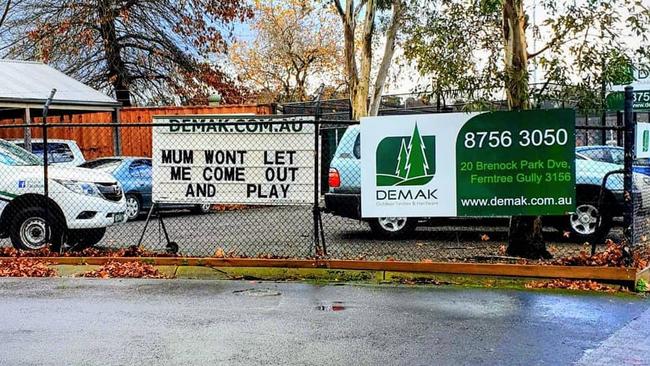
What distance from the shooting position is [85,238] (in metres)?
10.3

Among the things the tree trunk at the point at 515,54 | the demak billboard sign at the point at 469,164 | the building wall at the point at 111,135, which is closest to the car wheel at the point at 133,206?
the building wall at the point at 111,135

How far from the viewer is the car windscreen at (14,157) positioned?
990 cm

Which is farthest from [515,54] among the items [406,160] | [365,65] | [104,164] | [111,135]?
[111,135]

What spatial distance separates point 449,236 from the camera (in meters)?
11.2

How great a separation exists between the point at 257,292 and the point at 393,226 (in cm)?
385

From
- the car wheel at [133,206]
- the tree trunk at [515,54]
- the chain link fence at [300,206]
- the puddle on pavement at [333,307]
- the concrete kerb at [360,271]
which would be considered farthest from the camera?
the car wheel at [133,206]

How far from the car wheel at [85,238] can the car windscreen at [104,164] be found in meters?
5.06

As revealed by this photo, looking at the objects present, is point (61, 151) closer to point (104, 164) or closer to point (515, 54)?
point (104, 164)

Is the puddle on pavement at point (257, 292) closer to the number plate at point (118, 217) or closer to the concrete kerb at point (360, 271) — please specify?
the concrete kerb at point (360, 271)

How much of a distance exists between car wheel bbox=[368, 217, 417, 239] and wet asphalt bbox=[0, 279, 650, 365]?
3.18m

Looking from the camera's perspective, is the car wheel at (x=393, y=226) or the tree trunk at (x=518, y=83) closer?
the tree trunk at (x=518, y=83)

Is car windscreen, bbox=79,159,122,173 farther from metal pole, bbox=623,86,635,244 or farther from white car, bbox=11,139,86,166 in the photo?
metal pole, bbox=623,86,635,244

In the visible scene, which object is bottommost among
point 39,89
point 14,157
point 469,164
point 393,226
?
point 393,226

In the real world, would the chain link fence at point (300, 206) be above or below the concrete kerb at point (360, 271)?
above
